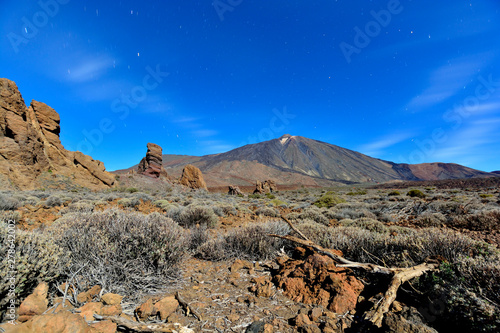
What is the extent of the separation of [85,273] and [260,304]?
86.2 inches

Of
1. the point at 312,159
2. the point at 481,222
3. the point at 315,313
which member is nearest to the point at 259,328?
the point at 315,313

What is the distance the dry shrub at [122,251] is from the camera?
8.57 feet

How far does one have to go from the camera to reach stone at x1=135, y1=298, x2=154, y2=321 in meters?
2.15

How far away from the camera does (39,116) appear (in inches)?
875

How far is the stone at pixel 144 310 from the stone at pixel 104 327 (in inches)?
14.3

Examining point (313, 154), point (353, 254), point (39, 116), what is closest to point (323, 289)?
point (353, 254)

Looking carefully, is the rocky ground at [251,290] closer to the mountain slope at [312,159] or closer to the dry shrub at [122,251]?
the dry shrub at [122,251]

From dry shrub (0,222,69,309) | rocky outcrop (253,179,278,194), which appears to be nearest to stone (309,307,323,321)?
dry shrub (0,222,69,309)

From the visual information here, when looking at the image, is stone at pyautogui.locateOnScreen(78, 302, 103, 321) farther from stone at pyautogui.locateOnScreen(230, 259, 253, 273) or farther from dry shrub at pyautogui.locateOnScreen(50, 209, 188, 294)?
stone at pyautogui.locateOnScreen(230, 259, 253, 273)

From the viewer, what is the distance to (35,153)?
60.8 ft

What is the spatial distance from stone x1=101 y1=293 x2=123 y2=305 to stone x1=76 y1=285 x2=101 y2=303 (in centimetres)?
17

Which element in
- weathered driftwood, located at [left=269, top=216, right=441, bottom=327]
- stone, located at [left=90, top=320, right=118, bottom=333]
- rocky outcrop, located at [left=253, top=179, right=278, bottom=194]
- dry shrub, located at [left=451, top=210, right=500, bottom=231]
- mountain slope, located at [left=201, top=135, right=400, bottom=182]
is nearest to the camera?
stone, located at [left=90, top=320, right=118, bottom=333]

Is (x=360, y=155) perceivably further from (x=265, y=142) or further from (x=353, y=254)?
(x=353, y=254)

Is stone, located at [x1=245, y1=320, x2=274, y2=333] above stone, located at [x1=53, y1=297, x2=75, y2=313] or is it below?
below
